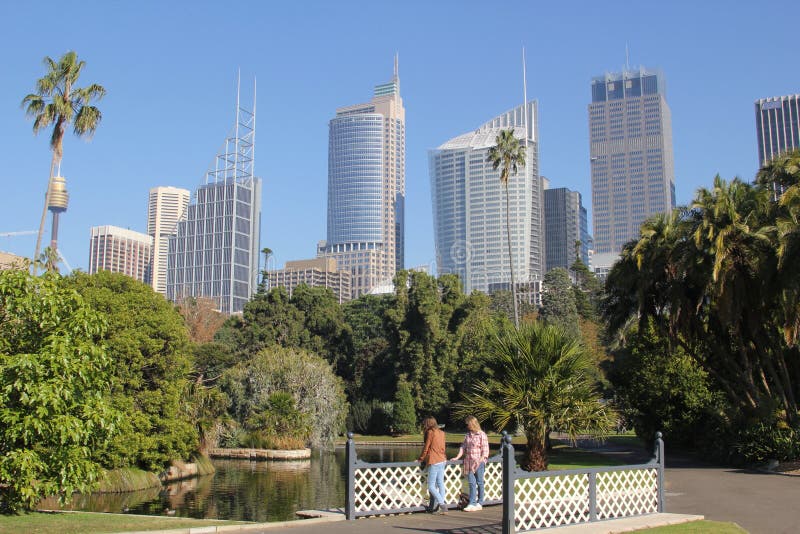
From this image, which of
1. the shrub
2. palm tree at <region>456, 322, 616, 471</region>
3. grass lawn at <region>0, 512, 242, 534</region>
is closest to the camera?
grass lawn at <region>0, 512, 242, 534</region>

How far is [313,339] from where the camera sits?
244 feet

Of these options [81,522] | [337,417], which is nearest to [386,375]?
[337,417]

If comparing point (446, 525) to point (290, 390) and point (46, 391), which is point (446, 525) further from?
point (290, 390)

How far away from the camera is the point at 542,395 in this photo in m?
22.3

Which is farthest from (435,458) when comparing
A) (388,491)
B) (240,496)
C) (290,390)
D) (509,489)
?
(290,390)

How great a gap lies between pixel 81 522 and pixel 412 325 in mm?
53921

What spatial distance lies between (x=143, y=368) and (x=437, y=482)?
736 inches

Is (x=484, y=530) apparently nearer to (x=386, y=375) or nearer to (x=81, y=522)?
(x=81, y=522)

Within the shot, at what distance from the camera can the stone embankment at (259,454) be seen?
137 ft

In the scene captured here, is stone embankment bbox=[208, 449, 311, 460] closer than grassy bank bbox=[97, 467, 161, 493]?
No

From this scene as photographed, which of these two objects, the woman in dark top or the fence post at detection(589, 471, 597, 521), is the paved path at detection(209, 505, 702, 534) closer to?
the fence post at detection(589, 471, 597, 521)

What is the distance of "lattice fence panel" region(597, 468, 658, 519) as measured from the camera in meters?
14.2

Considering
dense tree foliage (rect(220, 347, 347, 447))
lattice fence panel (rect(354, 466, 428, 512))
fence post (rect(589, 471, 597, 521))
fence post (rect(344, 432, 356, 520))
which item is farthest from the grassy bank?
fence post (rect(589, 471, 597, 521))

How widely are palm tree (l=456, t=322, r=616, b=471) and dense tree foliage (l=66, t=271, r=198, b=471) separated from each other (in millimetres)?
12860
